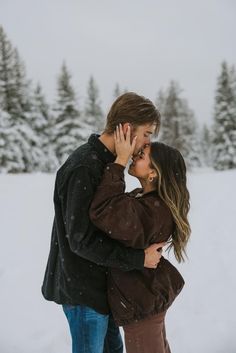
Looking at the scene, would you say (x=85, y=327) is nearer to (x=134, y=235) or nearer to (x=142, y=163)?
(x=134, y=235)

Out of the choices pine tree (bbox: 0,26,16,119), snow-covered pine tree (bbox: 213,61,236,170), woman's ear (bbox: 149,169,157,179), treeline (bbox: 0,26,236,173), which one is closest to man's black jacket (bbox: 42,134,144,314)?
woman's ear (bbox: 149,169,157,179)

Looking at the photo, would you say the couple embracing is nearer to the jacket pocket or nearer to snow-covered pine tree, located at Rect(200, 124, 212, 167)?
the jacket pocket

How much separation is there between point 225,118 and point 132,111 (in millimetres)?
34874

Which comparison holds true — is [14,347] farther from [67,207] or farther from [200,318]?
[67,207]

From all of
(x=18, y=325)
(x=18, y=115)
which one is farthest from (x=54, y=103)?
(x=18, y=325)

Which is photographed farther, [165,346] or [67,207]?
[165,346]

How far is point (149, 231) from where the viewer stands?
10.3 ft

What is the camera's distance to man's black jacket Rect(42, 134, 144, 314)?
2898mm

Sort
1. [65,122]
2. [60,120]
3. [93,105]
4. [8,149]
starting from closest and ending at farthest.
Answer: [8,149] → [65,122] → [60,120] → [93,105]

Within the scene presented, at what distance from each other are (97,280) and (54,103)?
31226 mm

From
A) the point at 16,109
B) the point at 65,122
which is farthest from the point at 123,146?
the point at 65,122

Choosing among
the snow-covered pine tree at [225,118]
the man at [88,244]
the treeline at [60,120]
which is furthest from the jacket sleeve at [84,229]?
the snow-covered pine tree at [225,118]

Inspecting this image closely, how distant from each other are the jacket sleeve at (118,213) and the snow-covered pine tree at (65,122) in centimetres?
2944

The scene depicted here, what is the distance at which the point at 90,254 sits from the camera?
2912 mm
